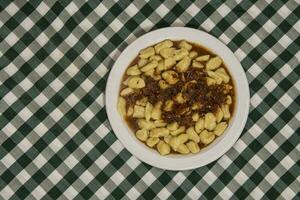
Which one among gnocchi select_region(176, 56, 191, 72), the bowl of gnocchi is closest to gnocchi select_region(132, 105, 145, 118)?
the bowl of gnocchi

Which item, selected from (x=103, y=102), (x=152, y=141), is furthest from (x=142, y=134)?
(x=103, y=102)

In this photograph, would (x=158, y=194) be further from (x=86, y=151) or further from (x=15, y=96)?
(x=15, y=96)

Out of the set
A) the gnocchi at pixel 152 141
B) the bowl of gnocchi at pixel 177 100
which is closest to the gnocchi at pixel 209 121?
the bowl of gnocchi at pixel 177 100

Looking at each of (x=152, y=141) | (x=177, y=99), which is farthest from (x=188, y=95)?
(x=152, y=141)

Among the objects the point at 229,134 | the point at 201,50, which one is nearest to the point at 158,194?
the point at 229,134

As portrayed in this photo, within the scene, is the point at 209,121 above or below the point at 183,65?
below

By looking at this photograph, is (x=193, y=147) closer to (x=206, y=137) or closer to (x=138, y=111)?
(x=206, y=137)

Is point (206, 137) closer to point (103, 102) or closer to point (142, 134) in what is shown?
point (142, 134)
